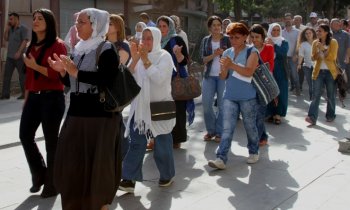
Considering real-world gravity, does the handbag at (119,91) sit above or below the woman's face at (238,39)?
below

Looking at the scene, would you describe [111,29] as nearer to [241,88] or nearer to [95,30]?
[95,30]

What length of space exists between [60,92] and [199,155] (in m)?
2.45

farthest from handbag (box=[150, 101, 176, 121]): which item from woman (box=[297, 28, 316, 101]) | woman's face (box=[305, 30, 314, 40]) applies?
woman's face (box=[305, 30, 314, 40])

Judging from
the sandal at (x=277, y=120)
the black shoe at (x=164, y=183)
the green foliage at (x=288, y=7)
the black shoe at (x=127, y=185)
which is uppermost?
the green foliage at (x=288, y=7)

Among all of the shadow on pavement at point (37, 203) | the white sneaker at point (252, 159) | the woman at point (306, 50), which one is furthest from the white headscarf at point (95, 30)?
the woman at point (306, 50)

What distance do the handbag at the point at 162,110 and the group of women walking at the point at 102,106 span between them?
0.17ft

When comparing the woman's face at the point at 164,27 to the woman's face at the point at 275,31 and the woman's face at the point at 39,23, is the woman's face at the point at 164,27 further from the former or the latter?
the woman's face at the point at 275,31

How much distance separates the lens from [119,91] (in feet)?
13.9

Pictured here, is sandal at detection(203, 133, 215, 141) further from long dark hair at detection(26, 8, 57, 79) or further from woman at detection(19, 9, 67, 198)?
long dark hair at detection(26, 8, 57, 79)

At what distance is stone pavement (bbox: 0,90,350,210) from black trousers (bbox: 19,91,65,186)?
0.36m

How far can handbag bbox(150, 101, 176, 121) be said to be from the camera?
5457 mm

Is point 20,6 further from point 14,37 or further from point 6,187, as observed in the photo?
point 6,187

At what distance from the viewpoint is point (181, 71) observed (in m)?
7.21

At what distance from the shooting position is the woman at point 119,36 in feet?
18.1
